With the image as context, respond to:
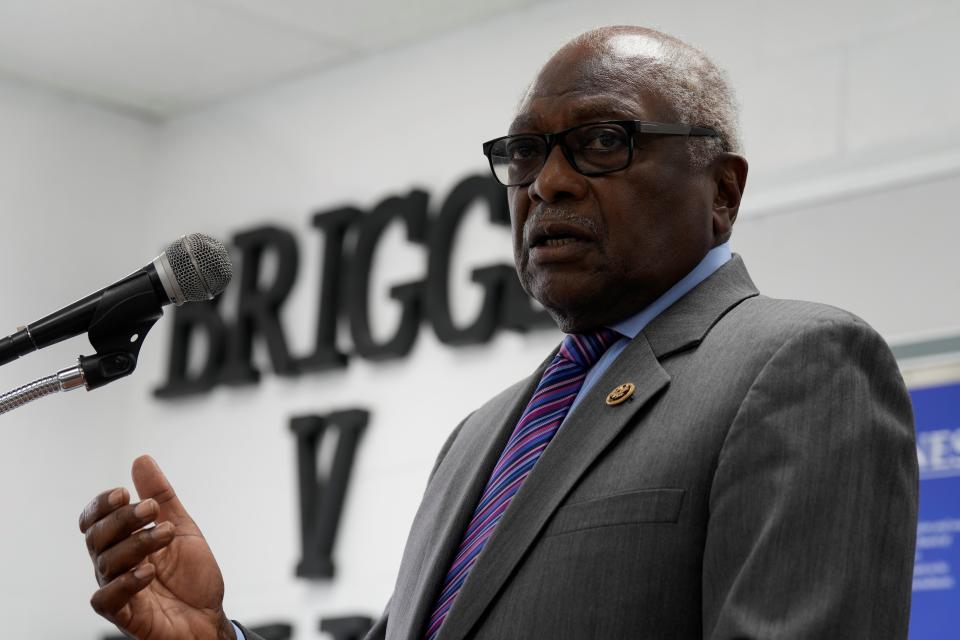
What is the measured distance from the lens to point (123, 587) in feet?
5.46

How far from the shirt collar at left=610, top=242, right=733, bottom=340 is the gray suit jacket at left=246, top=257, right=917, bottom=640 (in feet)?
0.21

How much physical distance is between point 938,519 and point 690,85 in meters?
1.95

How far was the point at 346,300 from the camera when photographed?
16.3 ft

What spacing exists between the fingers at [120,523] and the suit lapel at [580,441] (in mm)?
365

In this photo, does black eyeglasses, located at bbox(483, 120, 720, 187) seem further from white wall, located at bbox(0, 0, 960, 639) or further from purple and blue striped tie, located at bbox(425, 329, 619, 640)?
white wall, located at bbox(0, 0, 960, 639)

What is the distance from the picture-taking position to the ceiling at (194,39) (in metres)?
4.71

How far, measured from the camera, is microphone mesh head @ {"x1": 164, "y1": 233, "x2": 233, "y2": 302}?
5.50 feet

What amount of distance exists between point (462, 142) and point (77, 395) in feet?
6.45

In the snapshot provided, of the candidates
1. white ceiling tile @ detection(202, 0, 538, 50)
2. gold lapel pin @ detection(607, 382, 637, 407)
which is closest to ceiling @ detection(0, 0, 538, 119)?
white ceiling tile @ detection(202, 0, 538, 50)

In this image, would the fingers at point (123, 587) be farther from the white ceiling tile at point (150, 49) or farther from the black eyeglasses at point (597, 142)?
the white ceiling tile at point (150, 49)

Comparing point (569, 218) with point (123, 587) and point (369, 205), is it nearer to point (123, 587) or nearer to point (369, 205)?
point (123, 587)

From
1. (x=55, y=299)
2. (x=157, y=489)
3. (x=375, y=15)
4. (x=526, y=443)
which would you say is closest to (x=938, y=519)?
(x=526, y=443)

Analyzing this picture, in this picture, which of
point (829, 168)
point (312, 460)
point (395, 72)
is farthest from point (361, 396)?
point (829, 168)

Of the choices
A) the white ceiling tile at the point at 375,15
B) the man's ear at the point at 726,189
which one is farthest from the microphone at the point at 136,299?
the white ceiling tile at the point at 375,15
